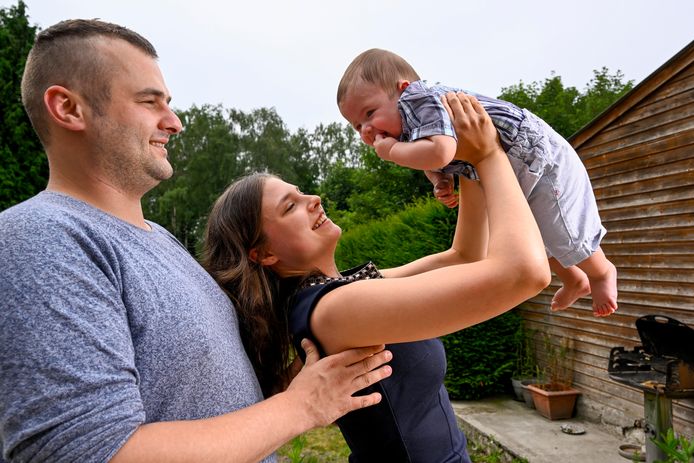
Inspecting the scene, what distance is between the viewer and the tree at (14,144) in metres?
17.8

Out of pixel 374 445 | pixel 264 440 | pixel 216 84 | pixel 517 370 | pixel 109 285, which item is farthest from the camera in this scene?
pixel 216 84

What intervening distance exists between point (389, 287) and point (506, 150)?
0.70 meters

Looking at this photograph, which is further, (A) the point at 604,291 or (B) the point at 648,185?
(B) the point at 648,185

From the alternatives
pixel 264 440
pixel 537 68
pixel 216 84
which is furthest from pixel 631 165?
pixel 216 84

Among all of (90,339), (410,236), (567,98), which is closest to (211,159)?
(567,98)

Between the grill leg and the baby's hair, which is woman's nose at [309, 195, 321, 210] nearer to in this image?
the baby's hair

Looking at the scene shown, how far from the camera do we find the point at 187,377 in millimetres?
1153

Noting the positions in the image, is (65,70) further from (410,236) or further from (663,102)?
A: (410,236)

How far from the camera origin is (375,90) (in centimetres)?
200

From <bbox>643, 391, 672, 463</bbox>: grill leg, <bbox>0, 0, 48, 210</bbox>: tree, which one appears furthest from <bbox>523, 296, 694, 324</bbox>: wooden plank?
<bbox>0, 0, 48, 210</bbox>: tree

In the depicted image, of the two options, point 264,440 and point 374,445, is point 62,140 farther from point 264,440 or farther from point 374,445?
point 374,445

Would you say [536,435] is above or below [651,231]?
below

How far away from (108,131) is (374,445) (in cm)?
112

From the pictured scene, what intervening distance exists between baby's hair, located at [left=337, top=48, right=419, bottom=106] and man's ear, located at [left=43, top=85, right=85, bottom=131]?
1078 millimetres
